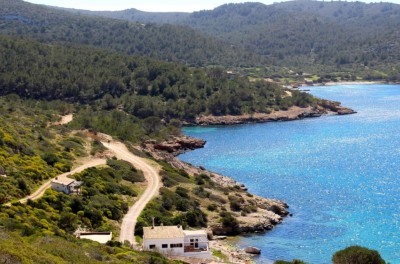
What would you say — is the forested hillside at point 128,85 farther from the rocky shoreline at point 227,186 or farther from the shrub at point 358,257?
the shrub at point 358,257

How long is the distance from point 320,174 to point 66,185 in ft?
153

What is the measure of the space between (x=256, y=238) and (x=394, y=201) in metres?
23.4

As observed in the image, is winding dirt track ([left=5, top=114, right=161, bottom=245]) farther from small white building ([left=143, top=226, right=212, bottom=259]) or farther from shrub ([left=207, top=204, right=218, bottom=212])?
shrub ([left=207, top=204, right=218, bottom=212])

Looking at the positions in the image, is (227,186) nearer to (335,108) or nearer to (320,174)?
(320,174)

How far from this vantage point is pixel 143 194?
77.4 meters

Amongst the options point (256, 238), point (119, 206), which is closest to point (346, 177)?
point (256, 238)

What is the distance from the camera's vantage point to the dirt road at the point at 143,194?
63.5 metres

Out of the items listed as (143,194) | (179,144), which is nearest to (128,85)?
(179,144)

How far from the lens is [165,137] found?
130 m

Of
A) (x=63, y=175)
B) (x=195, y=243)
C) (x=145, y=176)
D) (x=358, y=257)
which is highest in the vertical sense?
(x=358, y=257)

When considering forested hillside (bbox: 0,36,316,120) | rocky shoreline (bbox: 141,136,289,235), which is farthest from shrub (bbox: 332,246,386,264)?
forested hillside (bbox: 0,36,316,120)

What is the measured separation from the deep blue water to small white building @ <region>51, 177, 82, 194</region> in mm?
18675

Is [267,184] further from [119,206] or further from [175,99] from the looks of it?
[175,99]

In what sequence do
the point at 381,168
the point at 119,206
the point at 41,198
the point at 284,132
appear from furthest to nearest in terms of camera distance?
the point at 284,132 < the point at 381,168 < the point at 119,206 < the point at 41,198
